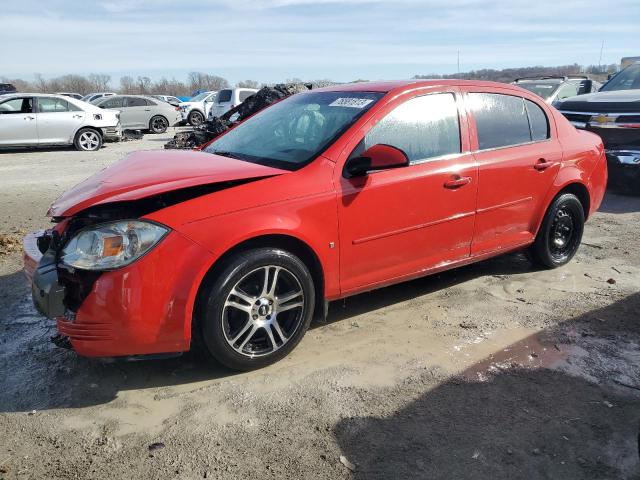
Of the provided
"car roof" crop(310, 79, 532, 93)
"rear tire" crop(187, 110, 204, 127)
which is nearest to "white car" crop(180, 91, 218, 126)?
"rear tire" crop(187, 110, 204, 127)

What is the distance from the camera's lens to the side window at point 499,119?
14.2 feet

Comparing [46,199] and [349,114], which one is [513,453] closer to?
[349,114]

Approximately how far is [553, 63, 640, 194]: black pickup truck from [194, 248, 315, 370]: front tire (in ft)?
22.3

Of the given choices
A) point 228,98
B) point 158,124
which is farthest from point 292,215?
point 158,124

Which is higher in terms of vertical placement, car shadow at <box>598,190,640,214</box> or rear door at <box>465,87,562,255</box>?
rear door at <box>465,87,562,255</box>

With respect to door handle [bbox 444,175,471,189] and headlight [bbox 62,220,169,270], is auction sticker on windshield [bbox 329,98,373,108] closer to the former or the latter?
door handle [bbox 444,175,471,189]

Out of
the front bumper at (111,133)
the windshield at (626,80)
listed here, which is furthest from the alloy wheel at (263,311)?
the front bumper at (111,133)

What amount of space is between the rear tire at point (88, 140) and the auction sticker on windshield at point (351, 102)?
12905 mm

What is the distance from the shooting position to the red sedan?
2.96 metres

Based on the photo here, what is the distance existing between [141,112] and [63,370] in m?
19.9

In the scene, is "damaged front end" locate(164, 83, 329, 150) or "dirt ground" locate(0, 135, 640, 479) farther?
"damaged front end" locate(164, 83, 329, 150)

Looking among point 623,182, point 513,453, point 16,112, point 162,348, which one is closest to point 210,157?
point 162,348

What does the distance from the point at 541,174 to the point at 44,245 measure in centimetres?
379

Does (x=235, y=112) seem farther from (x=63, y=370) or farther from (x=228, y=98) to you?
(x=228, y=98)
